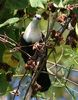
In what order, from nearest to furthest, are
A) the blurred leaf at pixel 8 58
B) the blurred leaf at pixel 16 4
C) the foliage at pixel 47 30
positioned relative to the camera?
the foliage at pixel 47 30, the blurred leaf at pixel 16 4, the blurred leaf at pixel 8 58

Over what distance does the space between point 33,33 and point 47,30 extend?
0.81 feet

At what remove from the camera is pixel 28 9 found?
1426 mm

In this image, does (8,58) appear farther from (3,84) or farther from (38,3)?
(38,3)

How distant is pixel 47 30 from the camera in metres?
1.19

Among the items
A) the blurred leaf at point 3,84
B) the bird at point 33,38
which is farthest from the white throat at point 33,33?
the blurred leaf at point 3,84

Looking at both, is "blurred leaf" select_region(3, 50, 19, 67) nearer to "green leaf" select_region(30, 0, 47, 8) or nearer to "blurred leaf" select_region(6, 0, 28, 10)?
"blurred leaf" select_region(6, 0, 28, 10)

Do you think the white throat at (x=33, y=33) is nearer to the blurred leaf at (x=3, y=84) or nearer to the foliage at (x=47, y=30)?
the foliage at (x=47, y=30)

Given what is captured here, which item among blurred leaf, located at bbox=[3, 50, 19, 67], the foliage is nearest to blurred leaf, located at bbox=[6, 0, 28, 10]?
the foliage

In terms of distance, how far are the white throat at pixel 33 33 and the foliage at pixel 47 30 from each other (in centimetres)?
4

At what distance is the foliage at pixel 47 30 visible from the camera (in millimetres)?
1140

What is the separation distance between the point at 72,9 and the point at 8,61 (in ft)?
1.44

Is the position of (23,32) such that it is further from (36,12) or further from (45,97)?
(45,97)

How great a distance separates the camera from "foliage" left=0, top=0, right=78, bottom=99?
1140 millimetres

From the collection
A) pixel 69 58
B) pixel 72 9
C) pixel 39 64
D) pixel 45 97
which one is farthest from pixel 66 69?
pixel 72 9
